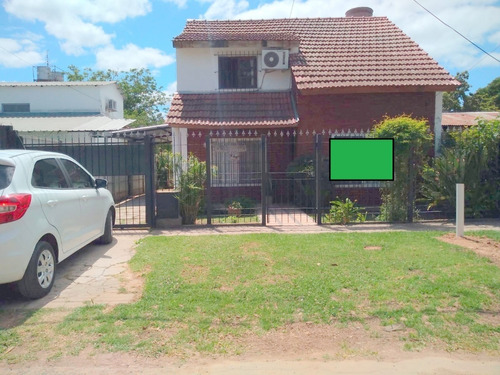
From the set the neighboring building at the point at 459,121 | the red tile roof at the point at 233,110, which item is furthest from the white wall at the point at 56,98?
the neighboring building at the point at 459,121

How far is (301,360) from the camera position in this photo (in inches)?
139

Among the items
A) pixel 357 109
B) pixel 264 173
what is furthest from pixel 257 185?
pixel 357 109

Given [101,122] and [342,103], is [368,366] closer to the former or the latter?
[342,103]

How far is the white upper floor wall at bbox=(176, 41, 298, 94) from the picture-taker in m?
14.2

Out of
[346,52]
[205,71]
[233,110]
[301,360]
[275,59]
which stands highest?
[346,52]

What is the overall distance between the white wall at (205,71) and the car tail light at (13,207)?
10.5 m

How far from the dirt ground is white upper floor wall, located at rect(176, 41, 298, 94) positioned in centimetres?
1155

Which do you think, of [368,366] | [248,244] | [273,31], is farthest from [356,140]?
[273,31]

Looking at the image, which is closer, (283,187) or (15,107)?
(283,187)

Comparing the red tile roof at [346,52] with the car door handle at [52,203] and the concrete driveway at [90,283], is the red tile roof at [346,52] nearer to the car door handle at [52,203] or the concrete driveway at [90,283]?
the concrete driveway at [90,283]

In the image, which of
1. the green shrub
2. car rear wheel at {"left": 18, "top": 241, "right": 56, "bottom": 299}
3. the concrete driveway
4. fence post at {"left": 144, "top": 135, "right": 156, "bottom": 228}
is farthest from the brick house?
car rear wheel at {"left": 18, "top": 241, "right": 56, "bottom": 299}

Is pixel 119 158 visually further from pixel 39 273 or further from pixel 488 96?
pixel 488 96

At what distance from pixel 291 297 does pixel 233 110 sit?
9325mm

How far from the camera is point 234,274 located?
551 cm
